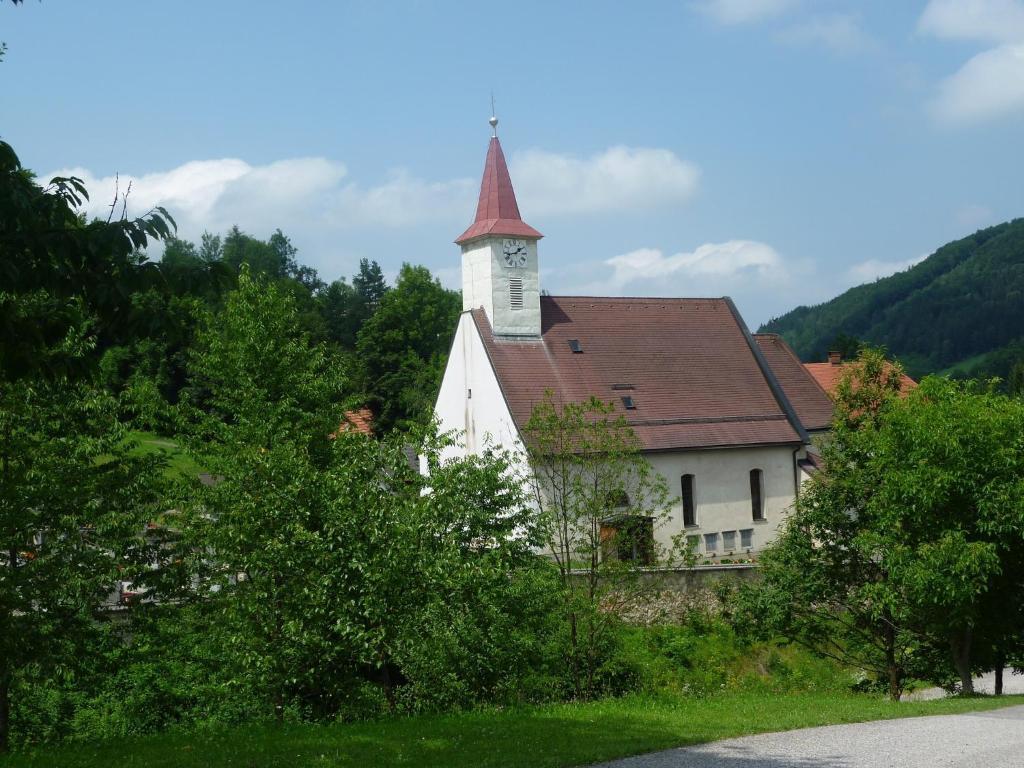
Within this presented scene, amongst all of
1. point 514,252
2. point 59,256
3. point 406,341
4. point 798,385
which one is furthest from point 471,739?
point 406,341

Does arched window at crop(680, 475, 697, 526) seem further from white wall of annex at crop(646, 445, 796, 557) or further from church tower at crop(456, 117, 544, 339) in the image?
church tower at crop(456, 117, 544, 339)

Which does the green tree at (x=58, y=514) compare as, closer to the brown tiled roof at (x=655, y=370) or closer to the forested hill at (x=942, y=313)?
the brown tiled roof at (x=655, y=370)

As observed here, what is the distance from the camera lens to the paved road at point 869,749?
10609 millimetres

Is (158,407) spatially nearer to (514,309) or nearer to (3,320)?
(514,309)

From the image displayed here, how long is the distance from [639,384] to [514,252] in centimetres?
605

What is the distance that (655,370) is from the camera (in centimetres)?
3716

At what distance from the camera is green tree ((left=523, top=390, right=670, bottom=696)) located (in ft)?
61.5

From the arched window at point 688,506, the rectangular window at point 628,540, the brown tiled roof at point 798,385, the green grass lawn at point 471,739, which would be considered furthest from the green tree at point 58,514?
the brown tiled roof at point 798,385

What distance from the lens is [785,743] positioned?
1196 cm

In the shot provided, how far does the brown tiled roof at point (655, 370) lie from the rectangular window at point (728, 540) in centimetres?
293

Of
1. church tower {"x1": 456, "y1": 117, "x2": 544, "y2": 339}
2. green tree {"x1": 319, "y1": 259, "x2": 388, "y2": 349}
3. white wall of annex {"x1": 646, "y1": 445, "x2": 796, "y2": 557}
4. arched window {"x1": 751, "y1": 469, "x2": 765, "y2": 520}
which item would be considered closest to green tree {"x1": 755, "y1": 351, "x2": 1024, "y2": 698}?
white wall of annex {"x1": 646, "y1": 445, "x2": 796, "y2": 557}

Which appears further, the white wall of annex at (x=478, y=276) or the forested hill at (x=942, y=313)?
the forested hill at (x=942, y=313)

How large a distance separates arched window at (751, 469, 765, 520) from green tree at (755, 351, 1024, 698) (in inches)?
560

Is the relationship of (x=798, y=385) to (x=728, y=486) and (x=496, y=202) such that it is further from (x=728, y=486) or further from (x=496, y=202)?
(x=496, y=202)
